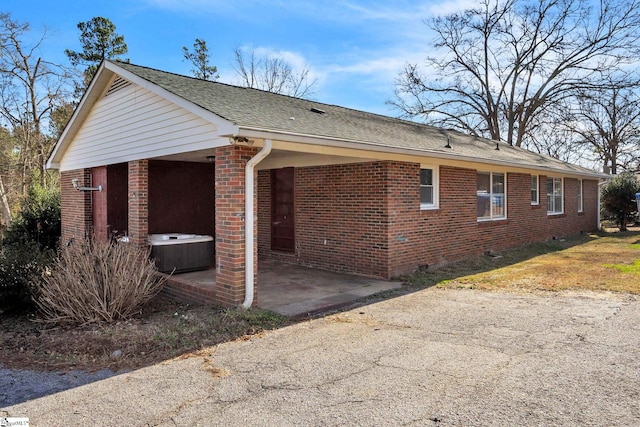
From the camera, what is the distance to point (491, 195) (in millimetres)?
11891

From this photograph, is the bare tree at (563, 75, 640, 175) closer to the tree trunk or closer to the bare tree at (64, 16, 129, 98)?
the tree trunk

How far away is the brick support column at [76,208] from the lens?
1105 centimetres

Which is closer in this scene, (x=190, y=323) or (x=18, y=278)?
(x=190, y=323)

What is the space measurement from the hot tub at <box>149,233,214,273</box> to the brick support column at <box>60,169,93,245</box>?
10.4 ft

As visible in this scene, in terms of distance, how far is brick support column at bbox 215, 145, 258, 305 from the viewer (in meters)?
6.17

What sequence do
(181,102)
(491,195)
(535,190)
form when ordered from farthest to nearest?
(535,190) < (491,195) < (181,102)

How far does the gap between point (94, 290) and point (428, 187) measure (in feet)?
22.3

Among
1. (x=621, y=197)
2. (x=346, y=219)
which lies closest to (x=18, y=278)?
(x=346, y=219)

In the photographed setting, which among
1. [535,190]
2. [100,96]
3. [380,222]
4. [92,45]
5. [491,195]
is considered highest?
[92,45]

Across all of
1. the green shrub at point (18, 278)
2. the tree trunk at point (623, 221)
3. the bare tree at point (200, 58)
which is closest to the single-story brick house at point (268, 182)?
the green shrub at point (18, 278)

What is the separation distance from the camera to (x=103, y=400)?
11.9 feet

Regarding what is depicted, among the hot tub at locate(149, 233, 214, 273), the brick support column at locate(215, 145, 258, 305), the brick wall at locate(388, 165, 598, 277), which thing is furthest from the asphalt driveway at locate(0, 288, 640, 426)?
the hot tub at locate(149, 233, 214, 273)

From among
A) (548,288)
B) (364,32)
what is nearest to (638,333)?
(548,288)

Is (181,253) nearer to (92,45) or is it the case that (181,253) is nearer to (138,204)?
(138,204)
